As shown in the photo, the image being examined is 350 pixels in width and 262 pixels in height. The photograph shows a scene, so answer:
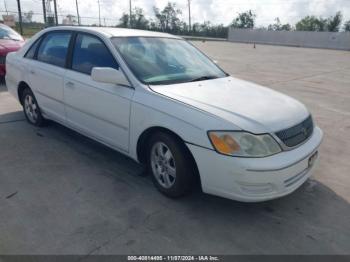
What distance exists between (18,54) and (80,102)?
2087 millimetres

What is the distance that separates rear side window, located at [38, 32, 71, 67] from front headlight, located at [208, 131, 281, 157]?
2.57m

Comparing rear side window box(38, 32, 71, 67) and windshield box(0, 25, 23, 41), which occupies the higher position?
windshield box(0, 25, 23, 41)

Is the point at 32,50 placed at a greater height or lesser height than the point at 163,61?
greater

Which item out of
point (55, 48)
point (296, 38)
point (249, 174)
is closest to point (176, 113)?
point (249, 174)

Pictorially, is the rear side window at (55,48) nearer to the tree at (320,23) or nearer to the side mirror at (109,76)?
the side mirror at (109,76)

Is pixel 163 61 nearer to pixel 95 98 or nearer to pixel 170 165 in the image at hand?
pixel 95 98

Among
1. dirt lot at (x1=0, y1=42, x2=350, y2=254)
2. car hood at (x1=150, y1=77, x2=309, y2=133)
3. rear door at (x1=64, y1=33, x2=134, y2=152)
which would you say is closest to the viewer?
dirt lot at (x1=0, y1=42, x2=350, y2=254)

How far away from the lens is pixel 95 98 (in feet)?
12.0

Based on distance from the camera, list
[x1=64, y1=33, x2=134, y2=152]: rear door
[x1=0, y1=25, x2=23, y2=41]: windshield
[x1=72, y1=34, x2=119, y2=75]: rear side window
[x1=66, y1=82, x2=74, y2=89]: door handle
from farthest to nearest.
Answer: [x1=0, y1=25, x2=23, y2=41]: windshield < [x1=66, y1=82, x2=74, y2=89]: door handle < [x1=72, y1=34, x2=119, y2=75]: rear side window < [x1=64, y1=33, x2=134, y2=152]: rear door

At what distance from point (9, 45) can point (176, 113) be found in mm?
7335

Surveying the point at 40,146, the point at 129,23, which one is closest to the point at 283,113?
the point at 40,146

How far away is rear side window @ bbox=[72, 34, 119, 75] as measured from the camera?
3.62m

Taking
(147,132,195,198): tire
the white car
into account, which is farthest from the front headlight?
(147,132,195,198): tire

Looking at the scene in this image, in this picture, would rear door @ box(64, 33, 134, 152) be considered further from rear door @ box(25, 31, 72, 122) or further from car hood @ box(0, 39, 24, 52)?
car hood @ box(0, 39, 24, 52)
